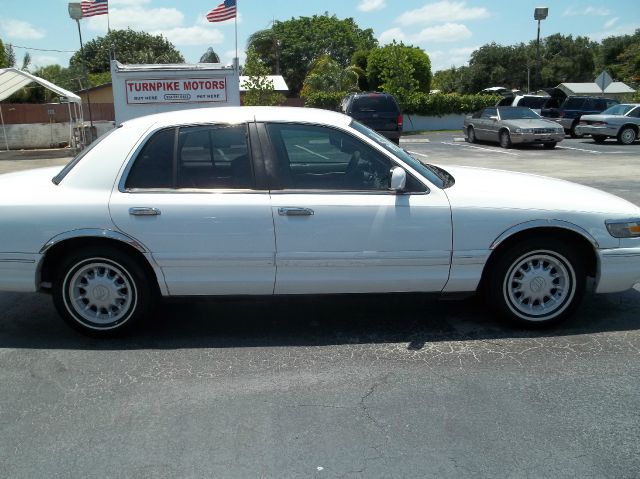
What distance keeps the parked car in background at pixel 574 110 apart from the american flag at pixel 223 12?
13687 mm

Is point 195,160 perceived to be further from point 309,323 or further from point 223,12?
point 223,12

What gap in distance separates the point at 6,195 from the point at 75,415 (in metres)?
1.84

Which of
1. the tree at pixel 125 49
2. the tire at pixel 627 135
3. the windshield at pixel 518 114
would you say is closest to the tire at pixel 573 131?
the tire at pixel 627 135

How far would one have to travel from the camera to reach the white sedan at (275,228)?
4.19 m

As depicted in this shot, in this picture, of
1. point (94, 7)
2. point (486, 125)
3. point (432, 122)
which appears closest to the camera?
point (94, 7)

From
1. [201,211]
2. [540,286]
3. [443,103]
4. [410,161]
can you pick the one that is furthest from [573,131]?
[201,211]

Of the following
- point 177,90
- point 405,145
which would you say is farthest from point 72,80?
point 177,90

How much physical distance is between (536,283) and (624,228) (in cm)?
73

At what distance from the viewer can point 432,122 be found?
3619 centimetres

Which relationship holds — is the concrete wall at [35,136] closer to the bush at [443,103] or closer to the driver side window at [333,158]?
the bush at [443,103]

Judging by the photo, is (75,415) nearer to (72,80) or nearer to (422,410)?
Result: (422,410)

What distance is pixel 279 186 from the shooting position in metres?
4.27

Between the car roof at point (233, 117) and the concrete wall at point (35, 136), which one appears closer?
the car roof at point (233, 117)

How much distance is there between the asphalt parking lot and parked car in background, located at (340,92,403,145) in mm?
12740
